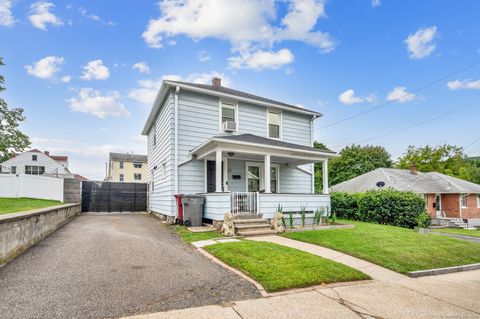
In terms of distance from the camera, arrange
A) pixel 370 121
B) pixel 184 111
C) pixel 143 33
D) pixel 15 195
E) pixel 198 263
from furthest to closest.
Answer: pixel 370 121 → pixel 15 195 → pixel 143 33 → pixel 184 111 → pixel 198 263

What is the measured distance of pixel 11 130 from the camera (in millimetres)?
19922

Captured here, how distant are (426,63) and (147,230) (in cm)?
1857

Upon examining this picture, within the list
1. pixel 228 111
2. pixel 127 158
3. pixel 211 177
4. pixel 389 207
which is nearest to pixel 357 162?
pixel 389 207

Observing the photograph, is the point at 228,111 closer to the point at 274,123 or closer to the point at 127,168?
the point at 274,123

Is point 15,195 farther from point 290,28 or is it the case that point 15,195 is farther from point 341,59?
point 341,59

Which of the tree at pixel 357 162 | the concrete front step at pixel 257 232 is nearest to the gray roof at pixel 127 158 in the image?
the tree at pixel 357 162

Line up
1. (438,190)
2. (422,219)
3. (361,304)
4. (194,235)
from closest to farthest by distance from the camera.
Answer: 1. (361,304)
2. (194,235)
3. (422,219)
4. (438,190)

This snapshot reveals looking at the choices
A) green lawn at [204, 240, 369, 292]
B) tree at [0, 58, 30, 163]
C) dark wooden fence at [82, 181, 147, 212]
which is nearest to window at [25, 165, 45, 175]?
tree at [0, 58, 30, 163]

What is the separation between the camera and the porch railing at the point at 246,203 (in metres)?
10.4

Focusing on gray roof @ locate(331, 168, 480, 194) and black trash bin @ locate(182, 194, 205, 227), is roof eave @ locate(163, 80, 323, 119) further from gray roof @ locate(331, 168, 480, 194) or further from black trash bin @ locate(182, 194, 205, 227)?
gray roof @ locate(331, 168, 480, 194)

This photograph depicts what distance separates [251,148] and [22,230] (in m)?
7.13

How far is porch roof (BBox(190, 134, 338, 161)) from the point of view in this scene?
10031 millimetres

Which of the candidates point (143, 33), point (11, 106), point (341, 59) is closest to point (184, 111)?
point (143, 33)

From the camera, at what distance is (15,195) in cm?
1572
